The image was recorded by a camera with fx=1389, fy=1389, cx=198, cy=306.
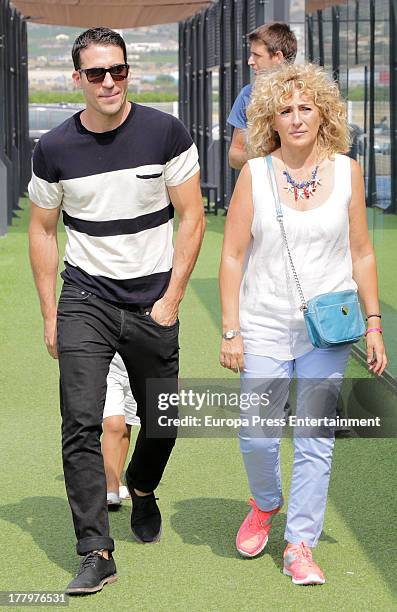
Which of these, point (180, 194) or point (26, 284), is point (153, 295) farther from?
point (26, 284)

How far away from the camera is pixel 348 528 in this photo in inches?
212

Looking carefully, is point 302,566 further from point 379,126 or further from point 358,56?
point 358,56

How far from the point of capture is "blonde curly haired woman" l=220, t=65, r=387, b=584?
4605mm

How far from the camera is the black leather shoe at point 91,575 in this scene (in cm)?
462

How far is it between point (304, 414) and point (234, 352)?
325 mm

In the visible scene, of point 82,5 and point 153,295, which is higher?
point 82,5

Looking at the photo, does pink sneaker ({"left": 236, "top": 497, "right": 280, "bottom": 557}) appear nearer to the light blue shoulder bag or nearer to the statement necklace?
the light blue shoulder bag

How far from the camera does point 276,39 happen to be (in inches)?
255

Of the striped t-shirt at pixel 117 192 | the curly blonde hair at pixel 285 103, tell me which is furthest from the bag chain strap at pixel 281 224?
the striped t-shirt at pixel 117 192

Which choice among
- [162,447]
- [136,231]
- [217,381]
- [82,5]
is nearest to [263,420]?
[162,447]

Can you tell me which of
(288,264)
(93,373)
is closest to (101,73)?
(288,264)

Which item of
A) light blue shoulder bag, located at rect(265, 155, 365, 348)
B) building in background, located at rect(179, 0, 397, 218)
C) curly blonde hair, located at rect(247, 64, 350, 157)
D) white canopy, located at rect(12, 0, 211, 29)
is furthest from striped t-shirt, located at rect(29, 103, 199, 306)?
white canopy, located at rect(12, 0, 211, 29)

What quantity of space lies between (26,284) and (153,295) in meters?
8.09

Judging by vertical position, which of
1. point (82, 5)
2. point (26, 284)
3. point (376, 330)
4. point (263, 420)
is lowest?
point (26, 284)
